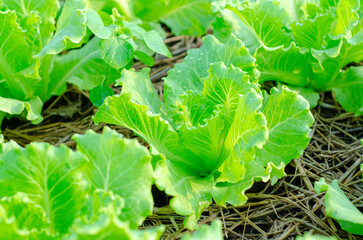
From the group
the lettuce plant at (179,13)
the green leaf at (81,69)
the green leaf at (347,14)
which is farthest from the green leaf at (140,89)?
the green leaf at (347,14)

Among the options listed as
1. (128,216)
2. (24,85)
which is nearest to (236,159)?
(128,216)

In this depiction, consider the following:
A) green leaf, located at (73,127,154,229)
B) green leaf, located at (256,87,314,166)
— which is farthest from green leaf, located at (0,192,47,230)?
green leaf, located at (256,87,314,166)

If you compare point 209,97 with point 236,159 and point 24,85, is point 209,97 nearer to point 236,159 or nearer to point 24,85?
point 236,159

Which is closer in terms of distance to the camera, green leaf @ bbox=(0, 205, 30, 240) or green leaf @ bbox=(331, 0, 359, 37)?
green leaf @ bbox=(0, 205, 30, 240)

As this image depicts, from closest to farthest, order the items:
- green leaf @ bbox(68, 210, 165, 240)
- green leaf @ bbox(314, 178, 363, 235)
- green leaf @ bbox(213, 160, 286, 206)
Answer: green leaf @ bbox(68, 210, 165, 240) → green leaf @ bbox(314, 178, 363, 235) → green leaf @ bbox(213, 160, 286, 206)

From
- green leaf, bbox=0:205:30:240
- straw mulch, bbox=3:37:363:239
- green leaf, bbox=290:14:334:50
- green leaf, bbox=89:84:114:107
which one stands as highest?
green leaf, bbox=0:205:30:240

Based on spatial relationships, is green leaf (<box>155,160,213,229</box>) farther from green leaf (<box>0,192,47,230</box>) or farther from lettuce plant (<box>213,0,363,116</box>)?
lettuce plant (<box>213,0,363,116</box>)

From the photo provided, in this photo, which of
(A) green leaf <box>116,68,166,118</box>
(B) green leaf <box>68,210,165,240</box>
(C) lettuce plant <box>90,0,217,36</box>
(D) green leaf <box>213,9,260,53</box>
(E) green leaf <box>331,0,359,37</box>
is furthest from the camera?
(C) lettuce plant <box>90,0,217,36</box>
